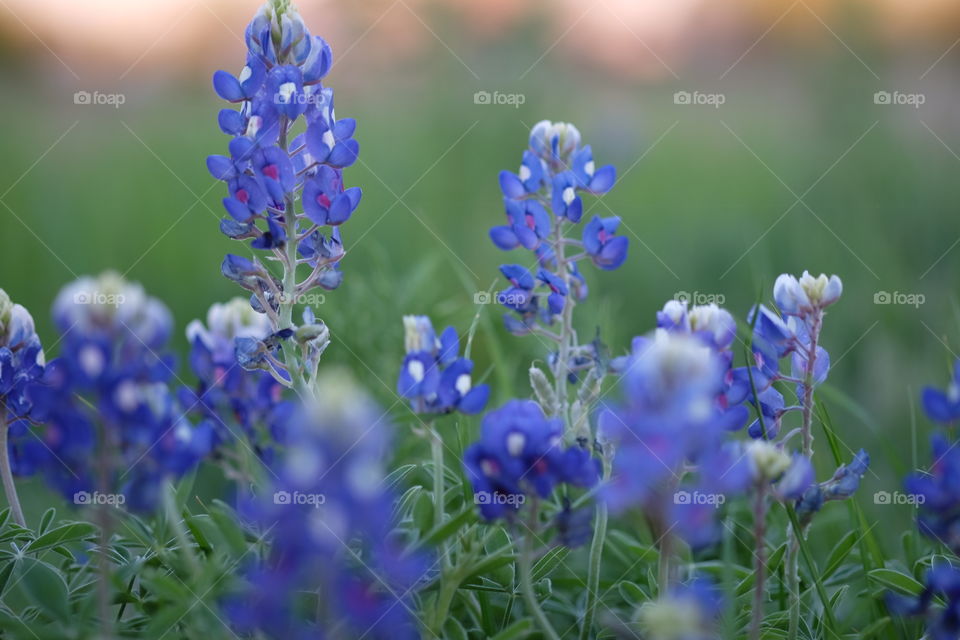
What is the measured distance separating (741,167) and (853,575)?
4652mm

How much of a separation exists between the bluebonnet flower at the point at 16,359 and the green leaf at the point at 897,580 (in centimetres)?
168

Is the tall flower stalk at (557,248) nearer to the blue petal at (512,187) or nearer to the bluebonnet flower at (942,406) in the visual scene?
the blue petal at (512,187)

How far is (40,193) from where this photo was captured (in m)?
4.98

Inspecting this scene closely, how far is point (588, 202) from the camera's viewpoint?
502 centimetres

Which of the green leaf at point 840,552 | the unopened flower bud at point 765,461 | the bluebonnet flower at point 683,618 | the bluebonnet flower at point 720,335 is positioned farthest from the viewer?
the green leaf at point 840,552

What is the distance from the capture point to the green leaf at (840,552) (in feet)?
6.10

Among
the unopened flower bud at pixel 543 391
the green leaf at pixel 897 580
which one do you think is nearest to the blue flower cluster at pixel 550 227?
the unopened flower bud at pixel 543 391

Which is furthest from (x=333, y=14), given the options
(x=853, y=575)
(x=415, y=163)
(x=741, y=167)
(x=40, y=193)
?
(x=853, y=575)

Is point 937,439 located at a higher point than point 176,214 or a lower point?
lower

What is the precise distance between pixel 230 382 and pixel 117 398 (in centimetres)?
103

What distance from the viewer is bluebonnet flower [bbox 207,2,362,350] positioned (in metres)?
1.76

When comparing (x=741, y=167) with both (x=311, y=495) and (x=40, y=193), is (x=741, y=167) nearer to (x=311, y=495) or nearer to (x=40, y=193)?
(x=40, y=193)

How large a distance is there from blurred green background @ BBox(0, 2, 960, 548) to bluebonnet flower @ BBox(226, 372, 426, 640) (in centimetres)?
133

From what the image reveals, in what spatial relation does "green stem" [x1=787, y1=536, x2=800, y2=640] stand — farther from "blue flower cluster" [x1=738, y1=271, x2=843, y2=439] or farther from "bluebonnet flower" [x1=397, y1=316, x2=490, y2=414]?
"bluebonnet flower" [x1=397, y1=316, x2=490, y2=414]
